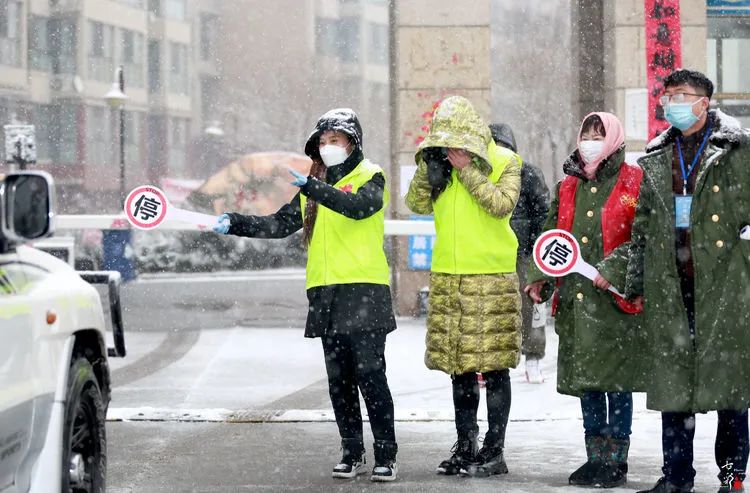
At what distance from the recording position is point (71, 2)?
47.9 m

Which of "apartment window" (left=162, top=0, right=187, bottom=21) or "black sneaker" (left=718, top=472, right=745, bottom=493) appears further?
"apartment window" (left=162, top=0, right=187, bottom=21)

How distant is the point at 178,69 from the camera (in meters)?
49.2

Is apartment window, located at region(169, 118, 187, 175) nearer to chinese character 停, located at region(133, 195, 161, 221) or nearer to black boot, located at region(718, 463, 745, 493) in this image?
chinese character 停, located at region(133, 195, 161, 221)

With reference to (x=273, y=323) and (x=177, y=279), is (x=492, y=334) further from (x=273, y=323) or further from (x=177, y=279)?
(x=177, y=279)

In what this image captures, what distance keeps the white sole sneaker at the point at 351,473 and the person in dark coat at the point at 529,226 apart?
1.33 meters

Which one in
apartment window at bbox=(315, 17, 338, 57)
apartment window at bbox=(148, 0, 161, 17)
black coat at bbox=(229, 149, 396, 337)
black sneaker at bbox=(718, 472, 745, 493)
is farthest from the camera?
apartment window at bbox=(148, 0, 161, 17)

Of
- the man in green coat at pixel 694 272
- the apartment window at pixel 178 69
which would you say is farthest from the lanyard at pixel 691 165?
the apartment window at pixel 178 69

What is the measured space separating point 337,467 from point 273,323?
9827mm

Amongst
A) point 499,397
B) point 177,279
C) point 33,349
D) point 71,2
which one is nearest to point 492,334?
point 499,397

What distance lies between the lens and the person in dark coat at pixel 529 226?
8.46m

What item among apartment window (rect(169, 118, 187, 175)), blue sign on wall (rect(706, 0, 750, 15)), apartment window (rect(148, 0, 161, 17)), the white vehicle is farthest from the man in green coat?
apartment window (rect(148, 0, 161, 17))

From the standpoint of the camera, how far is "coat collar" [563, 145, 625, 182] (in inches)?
266

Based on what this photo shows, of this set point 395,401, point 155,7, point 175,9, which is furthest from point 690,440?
point 175,9

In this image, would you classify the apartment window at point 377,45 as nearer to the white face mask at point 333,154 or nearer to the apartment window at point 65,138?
the apartment window at point 65,138
